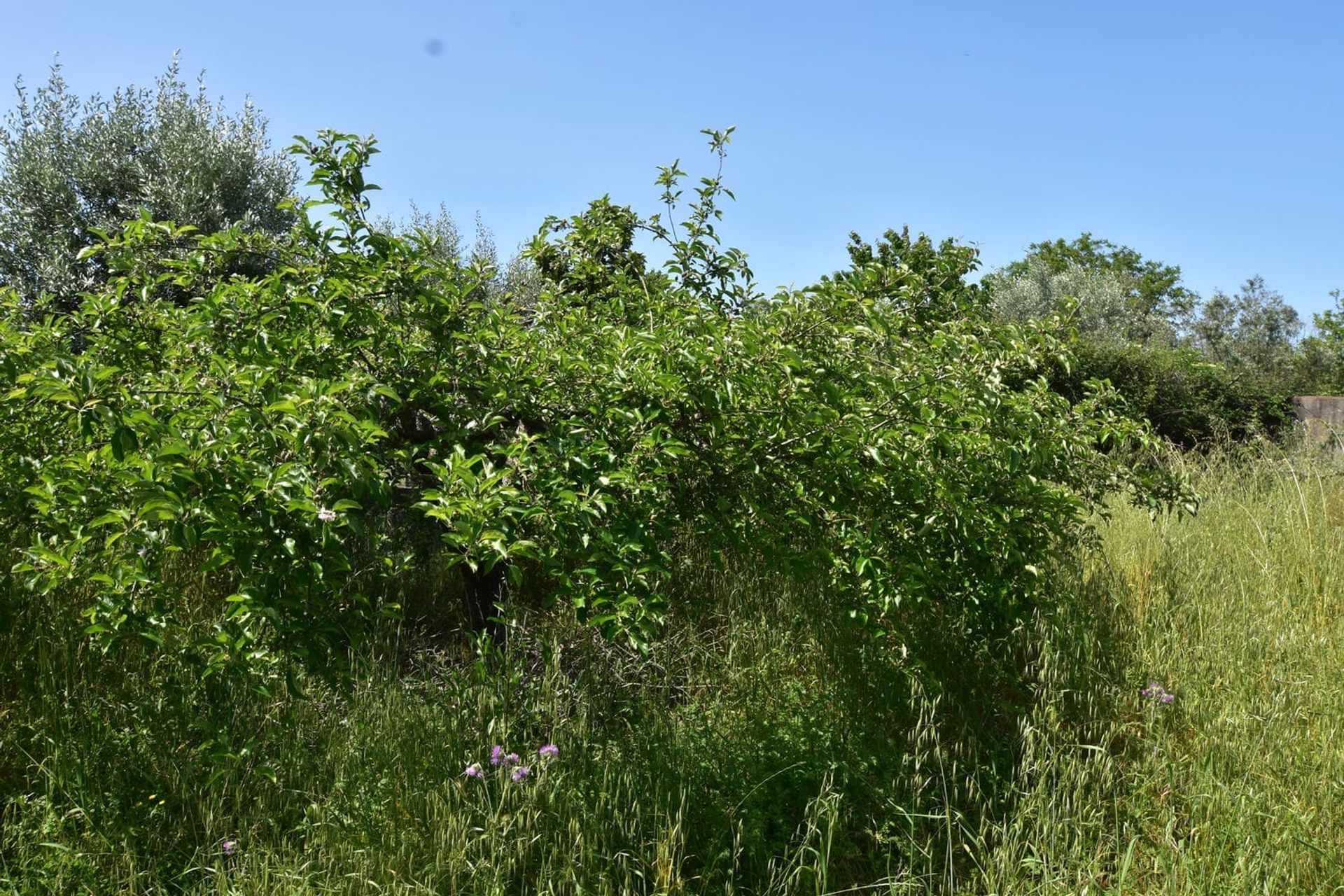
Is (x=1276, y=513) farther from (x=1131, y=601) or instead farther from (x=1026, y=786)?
(x=1026, y=786)

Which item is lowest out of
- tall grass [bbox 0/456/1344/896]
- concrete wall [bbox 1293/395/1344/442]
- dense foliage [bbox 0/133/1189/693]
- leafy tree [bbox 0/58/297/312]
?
tall grass [bbox 0/456/1344/896]

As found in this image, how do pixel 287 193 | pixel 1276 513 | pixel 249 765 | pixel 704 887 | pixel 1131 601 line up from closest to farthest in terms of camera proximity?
pixel 704 887, pixel 249 765, pixel 1131 601, pixel 1276 513, pixel 287 193

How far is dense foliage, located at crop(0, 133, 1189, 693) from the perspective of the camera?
229cm

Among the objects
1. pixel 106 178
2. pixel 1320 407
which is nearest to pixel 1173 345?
pixel 1320 407

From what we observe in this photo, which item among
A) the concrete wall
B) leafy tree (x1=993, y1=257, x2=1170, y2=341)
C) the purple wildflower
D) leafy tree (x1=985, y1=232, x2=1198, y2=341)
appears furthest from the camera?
leafy tree (x1=985, y1=232, x2=1198, y2=341)

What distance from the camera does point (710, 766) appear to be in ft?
10.8

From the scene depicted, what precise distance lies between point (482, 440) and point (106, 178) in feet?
26.5

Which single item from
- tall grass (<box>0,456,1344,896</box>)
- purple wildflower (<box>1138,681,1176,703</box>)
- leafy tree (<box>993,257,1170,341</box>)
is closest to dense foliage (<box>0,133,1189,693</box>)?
tall grass (<box>0,456,1344,896</box>)

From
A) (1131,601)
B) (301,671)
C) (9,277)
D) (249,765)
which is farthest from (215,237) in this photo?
(9,277)

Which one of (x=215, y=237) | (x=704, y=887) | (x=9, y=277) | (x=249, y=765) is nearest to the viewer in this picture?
(x=704, y=887)

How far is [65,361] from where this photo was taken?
223 centimetres

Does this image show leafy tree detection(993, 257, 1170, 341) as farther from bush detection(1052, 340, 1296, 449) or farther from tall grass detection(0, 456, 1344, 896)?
tall grass detection(0, 456, 1344, 896)

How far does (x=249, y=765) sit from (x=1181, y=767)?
10.2ft

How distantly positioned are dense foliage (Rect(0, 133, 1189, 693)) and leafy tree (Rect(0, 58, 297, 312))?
658cm
